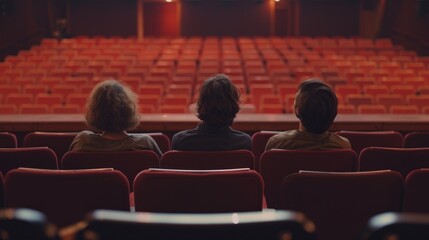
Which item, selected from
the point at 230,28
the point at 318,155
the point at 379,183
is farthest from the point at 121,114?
the point at 230,28

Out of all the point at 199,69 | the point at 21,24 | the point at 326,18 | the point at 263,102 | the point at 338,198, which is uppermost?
the point at 326,18

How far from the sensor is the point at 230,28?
1756 centimetres

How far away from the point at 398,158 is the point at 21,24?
13180 millimetres

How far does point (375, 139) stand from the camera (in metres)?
3.40

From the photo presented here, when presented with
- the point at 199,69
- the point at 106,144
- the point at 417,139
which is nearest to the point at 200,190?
the point at 106,144

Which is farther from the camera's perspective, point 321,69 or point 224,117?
point 321,69

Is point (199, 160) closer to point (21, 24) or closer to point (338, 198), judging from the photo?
point (338, 198)

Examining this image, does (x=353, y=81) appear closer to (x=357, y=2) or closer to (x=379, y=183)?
(x=379, y=183)

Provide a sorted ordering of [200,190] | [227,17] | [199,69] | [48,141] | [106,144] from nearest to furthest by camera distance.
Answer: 1. [200,190]
2. [106,144]
3. [48,141]
4. [199,69]
5. [227,17]

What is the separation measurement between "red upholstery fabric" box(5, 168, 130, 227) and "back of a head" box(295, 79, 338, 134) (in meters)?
1.16

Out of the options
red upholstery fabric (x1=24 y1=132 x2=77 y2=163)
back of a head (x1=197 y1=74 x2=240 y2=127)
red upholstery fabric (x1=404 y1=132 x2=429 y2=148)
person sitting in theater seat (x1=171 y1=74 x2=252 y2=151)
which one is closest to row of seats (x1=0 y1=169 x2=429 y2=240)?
person sitting in theater seat (x1=171 y1=74 x2=252 y2=151)

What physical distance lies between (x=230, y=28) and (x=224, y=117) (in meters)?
15.0

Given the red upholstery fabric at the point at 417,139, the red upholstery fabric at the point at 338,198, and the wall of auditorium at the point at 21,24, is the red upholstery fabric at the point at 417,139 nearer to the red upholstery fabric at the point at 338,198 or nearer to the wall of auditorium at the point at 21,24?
the red upholstery fabric at the point at 338,198

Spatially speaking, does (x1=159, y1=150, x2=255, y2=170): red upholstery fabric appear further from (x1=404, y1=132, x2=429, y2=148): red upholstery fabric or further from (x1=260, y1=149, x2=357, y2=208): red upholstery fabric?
(x1=404, y1=132, x2=429, y2=148): red upholstery fabric
